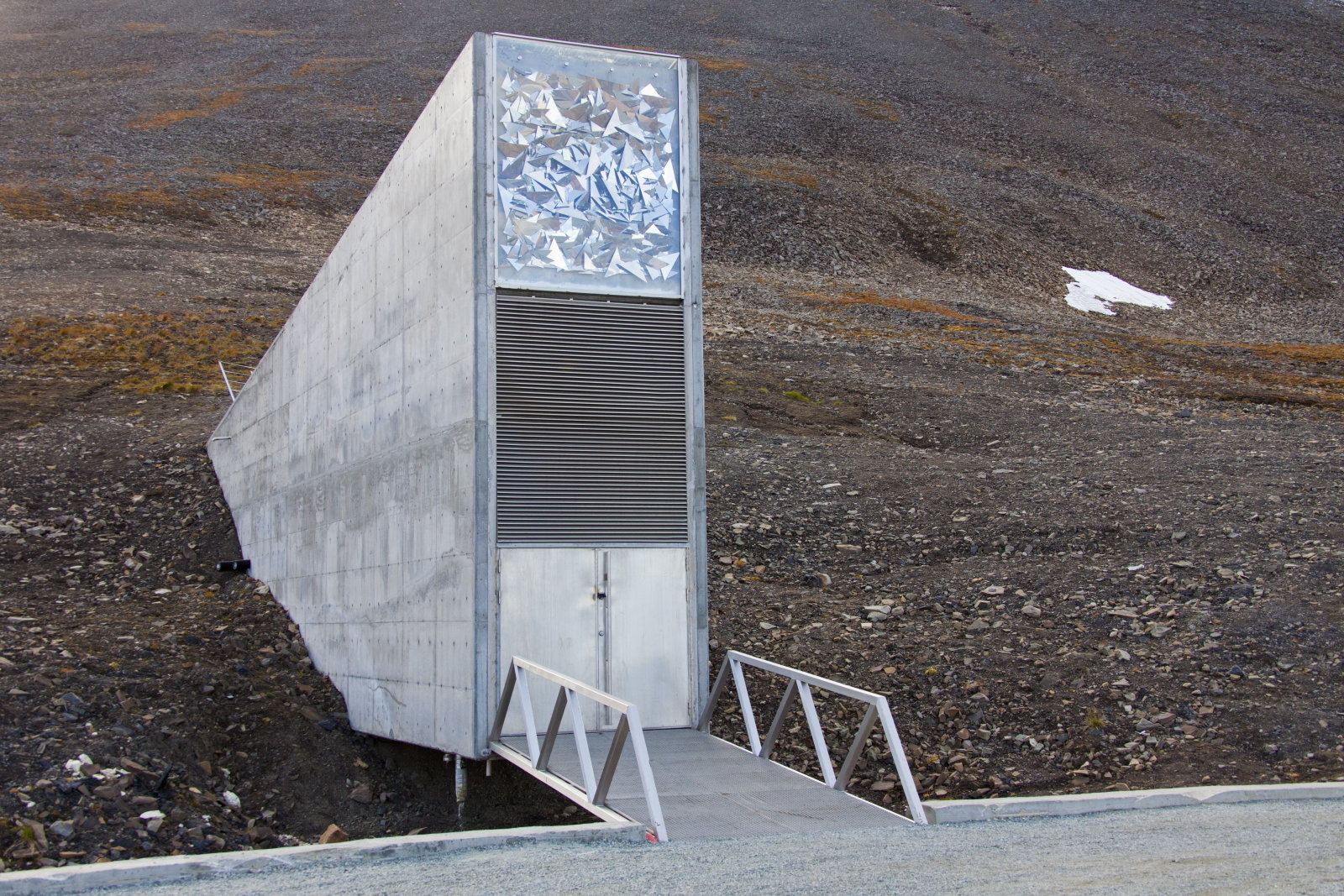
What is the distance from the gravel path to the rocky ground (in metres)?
2.66

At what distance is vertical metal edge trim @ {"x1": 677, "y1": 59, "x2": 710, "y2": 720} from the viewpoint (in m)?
8.24

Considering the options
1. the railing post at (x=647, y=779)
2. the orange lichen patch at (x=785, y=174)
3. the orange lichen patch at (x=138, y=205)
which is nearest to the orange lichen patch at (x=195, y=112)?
the orange lichen patch at (x=138, y=205)

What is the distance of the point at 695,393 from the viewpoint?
327 inches

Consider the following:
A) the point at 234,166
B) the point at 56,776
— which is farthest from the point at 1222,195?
the point at 56,776

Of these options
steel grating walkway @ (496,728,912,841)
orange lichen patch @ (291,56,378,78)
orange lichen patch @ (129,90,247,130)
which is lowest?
steel grating walkway @ (496,728,912,841)

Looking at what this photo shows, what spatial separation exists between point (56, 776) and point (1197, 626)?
9405mm

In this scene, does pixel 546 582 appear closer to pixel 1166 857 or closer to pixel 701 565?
pixel 701 565

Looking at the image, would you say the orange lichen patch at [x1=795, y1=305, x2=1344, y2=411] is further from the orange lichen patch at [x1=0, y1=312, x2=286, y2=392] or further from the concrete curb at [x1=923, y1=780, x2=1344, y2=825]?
the concrete curb at [x1=923, y1=780, x2=1344, y2=825]

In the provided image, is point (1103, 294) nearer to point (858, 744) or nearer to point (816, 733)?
point (816, 733)

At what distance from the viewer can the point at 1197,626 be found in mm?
10102

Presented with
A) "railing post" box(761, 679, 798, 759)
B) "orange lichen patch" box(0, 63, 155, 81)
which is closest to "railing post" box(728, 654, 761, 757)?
"railing post" box(761, 679, 798, 759)

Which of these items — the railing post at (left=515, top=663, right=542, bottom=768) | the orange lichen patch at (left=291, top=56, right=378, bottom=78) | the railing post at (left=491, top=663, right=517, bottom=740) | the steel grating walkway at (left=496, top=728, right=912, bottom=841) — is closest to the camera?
the steel grating walkway at (left=496, top=728, right=912, bottom=841)

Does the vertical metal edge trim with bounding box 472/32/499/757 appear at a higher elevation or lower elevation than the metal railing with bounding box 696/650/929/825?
higher

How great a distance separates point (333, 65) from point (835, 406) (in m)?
41.5
